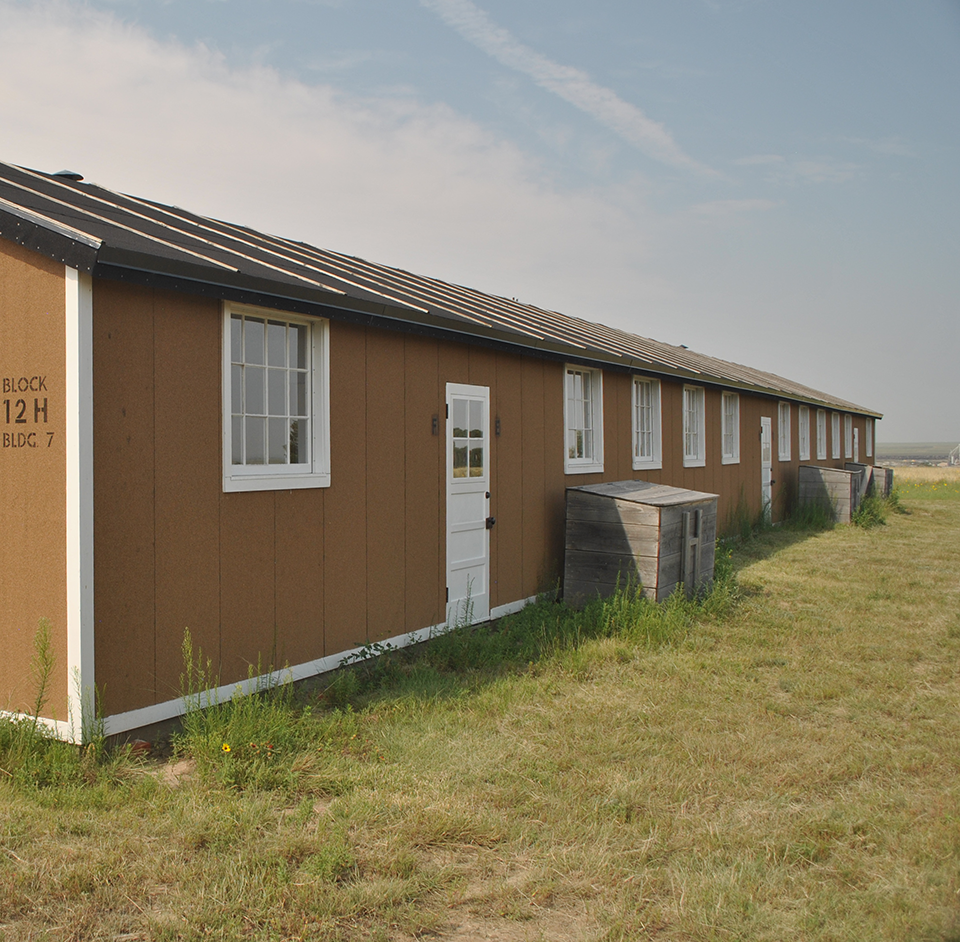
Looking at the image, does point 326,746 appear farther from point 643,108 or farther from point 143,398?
point 643,108

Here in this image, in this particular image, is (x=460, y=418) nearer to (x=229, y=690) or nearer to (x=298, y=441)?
(x=298, y=441)

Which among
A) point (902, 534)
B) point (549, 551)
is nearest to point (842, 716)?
point (549, 551)

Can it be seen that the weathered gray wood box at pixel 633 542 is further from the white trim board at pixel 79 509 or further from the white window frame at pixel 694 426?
the white trim board at pixel 79 509

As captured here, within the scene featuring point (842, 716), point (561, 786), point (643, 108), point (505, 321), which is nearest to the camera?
point (561, 786)

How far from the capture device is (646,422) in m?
11.7

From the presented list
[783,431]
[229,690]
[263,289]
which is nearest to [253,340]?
[263,289]

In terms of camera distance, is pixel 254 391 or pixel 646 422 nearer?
pixel 254 391

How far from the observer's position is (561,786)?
4.02 metres

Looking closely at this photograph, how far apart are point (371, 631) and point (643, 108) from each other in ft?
27.4

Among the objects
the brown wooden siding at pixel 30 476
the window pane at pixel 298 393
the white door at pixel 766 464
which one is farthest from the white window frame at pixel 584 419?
the white door at pixel 766 464

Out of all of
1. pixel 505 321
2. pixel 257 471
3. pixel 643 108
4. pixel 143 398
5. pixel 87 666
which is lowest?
pixel 87 666

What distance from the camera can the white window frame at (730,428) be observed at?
48.8 feet

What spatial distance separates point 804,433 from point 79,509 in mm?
20230

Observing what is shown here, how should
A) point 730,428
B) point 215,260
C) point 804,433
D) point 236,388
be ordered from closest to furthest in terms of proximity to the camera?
point 215,260
point 236,388
point 730,428
point 804,433
